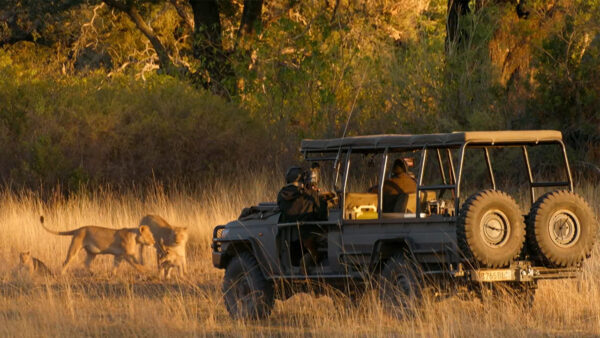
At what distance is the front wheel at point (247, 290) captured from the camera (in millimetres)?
11547

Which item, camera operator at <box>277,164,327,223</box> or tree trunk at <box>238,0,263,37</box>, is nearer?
camera operator at <box>277,164,327,223</box>

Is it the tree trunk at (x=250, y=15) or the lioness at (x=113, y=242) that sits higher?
the tree trunk at (x=250, y=15)

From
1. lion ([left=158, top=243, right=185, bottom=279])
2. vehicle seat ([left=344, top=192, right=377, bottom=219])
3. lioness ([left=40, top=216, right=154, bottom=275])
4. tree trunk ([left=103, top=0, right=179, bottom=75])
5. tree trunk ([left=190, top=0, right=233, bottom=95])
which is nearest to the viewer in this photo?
vehicle seat ([left=344, top=192, right=377, bottom=219])

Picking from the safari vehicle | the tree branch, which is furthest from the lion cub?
the tree branch

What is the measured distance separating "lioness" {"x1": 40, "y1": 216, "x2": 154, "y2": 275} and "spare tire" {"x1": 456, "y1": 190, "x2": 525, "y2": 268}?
299 inches

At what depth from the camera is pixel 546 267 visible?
10328mm

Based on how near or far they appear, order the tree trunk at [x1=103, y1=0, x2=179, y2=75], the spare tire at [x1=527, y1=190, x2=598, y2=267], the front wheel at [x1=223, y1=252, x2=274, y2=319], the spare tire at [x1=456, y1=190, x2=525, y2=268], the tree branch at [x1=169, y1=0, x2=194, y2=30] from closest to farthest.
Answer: the spare tire at [x1=456, y1=190, x2=525, y2=268] < the spare tire at [x1=527, y1=190, x2=598, y2=267] < the front wheel at [x1=223, y1=252, x2=274, y2=319] < the tree trunk at [x1=103, y1=0, x2=179, y2=75] < the tree branch at [x1=169, y1=0, x2=194, y2=30]

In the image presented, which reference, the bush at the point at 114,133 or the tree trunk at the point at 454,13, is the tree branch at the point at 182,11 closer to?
the bush at the point at 114,133

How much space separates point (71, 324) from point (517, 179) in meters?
14.9

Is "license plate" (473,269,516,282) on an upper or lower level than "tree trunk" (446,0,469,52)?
lower

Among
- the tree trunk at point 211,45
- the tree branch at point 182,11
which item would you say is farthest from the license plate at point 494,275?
the tree branch at point 182,11

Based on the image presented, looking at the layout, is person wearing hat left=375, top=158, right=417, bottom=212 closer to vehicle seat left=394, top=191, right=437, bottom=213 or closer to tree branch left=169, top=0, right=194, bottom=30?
vehicle seat left=394, top=191, right=437, bottom=213

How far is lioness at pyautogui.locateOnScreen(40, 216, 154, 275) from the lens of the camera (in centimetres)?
1650

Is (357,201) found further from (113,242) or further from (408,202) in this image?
(113,242)
